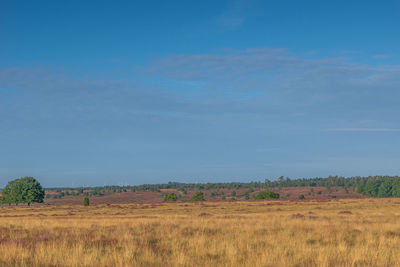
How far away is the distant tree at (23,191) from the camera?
108500 millimetres

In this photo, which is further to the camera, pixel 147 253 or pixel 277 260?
pixel 147 253

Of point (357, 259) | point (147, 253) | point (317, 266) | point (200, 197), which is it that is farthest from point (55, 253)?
point (200, 197)

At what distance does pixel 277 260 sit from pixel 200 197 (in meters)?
119

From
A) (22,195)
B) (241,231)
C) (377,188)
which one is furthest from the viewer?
(377,188)

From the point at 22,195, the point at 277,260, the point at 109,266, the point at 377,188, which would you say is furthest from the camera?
the point at 377,188

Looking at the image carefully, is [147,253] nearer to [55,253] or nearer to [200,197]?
[55,253]

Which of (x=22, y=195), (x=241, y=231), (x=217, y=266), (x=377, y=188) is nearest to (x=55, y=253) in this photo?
(x=217, y=266)

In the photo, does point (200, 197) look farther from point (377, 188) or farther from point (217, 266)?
point (217, 266)

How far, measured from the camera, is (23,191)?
109 m

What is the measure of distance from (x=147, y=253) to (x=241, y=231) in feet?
27.1

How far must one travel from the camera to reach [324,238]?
16969mm

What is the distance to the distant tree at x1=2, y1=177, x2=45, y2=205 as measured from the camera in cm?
10850

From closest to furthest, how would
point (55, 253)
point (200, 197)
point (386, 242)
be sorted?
point (55, 253) → point (386, 242) → point (200, 197)

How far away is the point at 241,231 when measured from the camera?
19.6 meters
